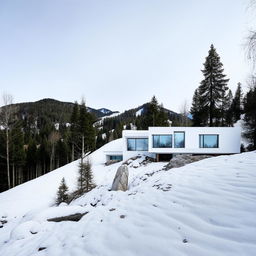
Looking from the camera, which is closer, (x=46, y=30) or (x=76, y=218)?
(x=76, y=218)

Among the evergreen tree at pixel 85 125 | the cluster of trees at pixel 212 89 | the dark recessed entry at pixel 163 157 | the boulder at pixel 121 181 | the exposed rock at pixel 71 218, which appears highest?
the cluster of trees at pixel 212 89

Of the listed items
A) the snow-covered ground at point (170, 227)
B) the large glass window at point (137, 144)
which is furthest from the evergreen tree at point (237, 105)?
the snow-covered ground at point (170, 227)

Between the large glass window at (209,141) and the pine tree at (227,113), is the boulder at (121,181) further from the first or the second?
the pine tree at (227,113)

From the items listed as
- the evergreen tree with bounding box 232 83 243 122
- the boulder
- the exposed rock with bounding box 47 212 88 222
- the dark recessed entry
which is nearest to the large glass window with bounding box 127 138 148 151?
the dark recessed entry

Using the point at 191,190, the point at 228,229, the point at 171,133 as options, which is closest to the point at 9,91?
the point at 171,133

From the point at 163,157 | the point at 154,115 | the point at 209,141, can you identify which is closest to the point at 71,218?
the point at 163,157

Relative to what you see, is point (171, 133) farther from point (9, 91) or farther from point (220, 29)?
point (9, 91)

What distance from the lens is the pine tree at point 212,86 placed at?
23.9m

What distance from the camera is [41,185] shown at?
17766mm

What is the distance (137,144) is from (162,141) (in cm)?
472

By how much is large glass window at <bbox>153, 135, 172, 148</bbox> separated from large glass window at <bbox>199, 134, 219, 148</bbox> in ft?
12.1

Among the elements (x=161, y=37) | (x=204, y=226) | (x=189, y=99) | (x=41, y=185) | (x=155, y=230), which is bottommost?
(x=41, y=185)

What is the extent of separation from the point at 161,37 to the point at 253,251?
1799 centimetres

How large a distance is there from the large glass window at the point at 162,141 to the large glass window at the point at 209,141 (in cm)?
369
